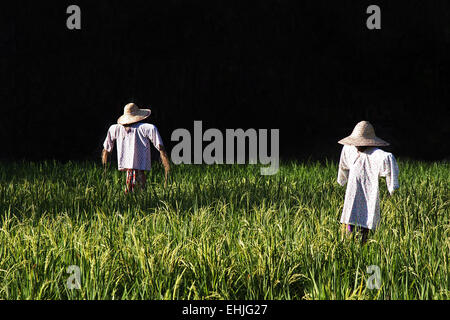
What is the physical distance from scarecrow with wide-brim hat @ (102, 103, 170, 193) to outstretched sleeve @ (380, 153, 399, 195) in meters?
2.57

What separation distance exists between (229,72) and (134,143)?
596 centimetres

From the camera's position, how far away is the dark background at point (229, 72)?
426 inches

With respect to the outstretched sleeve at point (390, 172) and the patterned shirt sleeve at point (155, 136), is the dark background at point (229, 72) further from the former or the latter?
the outstretched sleeve at point (390, 172)

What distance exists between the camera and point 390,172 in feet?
12.4

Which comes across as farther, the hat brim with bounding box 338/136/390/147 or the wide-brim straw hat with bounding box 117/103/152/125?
the wide-brim straw hat with bounding box 117/103/152/125

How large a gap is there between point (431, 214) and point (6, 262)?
10.5ft

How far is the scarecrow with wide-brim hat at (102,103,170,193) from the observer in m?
5.88

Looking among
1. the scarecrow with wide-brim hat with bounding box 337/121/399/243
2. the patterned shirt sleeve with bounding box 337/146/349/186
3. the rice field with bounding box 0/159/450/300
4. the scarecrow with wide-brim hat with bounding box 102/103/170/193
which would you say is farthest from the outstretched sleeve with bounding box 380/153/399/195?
the scarecrow with wide-brim hat with bounding box 102/103/170/193

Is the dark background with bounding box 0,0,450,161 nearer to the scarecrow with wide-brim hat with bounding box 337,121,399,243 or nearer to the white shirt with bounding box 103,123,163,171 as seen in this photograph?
the white shirt with bounding box 103,123,163,171

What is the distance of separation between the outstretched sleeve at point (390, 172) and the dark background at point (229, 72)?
7380 mm

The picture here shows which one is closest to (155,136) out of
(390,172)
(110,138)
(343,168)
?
(110,138)

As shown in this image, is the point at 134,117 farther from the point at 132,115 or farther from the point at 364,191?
the point at 364,191

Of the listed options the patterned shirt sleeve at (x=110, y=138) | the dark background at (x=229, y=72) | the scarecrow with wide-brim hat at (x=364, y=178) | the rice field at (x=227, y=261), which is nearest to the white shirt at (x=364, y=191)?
the scarecrow with wide-brim hat at (x=364, y=178)
